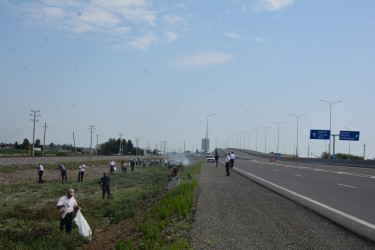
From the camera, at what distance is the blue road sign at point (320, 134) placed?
6812 cm

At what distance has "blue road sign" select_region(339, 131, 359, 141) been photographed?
62.8 meters

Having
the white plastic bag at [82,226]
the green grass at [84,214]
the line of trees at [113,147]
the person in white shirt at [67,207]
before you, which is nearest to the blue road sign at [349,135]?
the green grass at [84,214]

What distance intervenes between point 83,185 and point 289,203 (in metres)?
26.3

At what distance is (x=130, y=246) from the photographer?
32.4ft

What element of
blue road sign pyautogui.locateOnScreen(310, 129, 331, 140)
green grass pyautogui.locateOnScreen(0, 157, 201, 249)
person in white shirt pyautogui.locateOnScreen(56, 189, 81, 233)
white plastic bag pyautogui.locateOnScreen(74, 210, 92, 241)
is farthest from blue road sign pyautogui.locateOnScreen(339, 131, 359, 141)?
person in white shirt pyautogui.locateOnScreen(56, 189, 81, 233)

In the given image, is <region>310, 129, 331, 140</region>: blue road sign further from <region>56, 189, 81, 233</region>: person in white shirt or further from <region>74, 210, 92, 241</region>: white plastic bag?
<region>56, 189, 81, 233</region>: person in white shirt

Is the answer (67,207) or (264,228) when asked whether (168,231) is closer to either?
(264,228)

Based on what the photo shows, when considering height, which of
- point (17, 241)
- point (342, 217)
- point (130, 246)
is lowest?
point (17, 241)

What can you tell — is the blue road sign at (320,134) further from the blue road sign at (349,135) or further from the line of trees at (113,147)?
the line of trees at (113,147)

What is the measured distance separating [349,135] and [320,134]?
6.07 m

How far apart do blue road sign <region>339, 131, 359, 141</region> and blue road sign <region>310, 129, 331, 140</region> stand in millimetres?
4633

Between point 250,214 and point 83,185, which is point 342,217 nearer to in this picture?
point 250,214

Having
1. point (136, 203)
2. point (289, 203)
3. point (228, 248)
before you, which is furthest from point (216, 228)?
point (136, 203)

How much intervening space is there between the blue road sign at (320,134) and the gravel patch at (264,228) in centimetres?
5687
